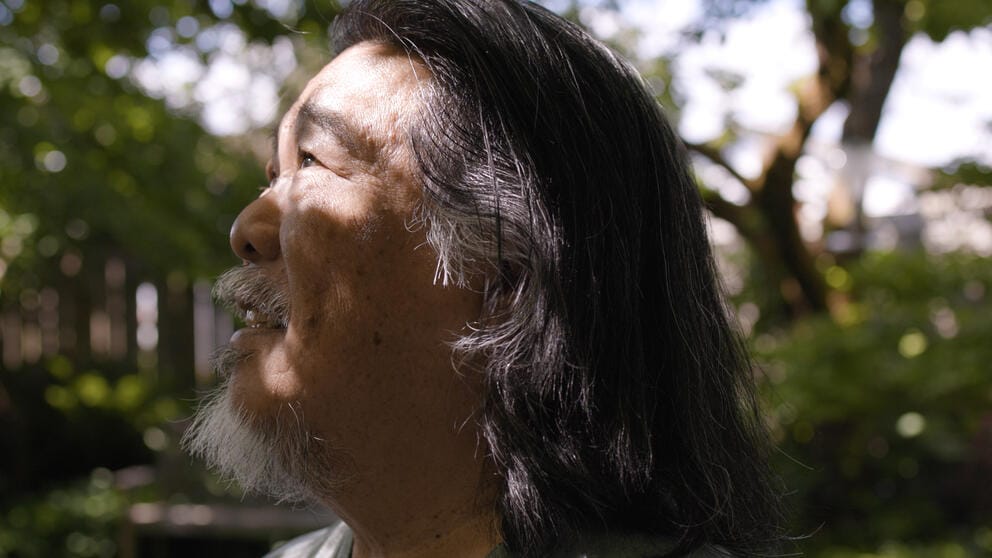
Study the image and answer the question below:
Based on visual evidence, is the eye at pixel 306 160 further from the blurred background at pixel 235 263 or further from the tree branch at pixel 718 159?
the tree branch at pixel 718 159

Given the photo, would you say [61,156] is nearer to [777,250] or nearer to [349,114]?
[777,250]

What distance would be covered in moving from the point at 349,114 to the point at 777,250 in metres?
5.80

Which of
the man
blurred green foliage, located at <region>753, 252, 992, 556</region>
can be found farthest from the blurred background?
the man

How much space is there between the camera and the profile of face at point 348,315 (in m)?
1.35

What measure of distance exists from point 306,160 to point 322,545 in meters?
0.70

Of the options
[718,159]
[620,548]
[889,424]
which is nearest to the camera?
[620,548]

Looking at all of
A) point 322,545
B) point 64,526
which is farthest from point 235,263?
point 322,545

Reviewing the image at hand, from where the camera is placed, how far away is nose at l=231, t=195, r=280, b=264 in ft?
4.71

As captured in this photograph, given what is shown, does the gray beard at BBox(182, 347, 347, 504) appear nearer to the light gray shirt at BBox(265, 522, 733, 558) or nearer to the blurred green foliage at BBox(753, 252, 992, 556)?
the light gray shirt at BBox(265, 522, 733, 558)

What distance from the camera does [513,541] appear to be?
1.30 metres

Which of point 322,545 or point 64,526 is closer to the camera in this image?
point 322,545

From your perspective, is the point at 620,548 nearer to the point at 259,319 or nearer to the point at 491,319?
the point at 491,319

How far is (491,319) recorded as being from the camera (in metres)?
1.38

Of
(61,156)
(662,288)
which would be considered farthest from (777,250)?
(662,288)
